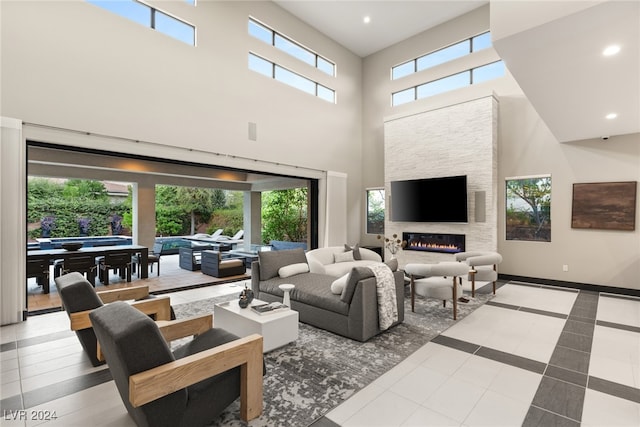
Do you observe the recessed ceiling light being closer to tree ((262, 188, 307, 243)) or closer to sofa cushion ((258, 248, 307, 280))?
sofa cushion ((258, 248, 307, 280))

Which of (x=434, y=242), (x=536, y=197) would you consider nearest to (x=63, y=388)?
(x=434, y=242)

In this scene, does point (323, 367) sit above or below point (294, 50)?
below

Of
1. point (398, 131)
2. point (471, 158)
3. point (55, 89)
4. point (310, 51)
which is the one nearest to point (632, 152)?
point (471, 158)

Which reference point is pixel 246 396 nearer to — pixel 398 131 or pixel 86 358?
pixel 86 358

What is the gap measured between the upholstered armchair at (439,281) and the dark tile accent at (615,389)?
1.61 meters

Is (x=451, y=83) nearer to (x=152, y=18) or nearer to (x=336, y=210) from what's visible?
(x=336, y=210)

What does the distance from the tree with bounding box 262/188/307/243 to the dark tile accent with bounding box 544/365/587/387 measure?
33.2 feet

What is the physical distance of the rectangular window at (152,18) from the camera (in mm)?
4906

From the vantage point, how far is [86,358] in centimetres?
311

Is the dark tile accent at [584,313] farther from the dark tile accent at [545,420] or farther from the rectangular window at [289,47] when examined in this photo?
the rectangular window at [289,47]

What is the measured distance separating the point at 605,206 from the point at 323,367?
6.19 m

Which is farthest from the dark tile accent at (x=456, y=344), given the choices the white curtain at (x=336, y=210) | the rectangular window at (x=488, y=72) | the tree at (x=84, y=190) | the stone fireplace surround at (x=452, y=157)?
the tree at (x=84, y=190)

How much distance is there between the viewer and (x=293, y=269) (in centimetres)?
478

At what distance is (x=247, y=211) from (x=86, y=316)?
31.6ft
